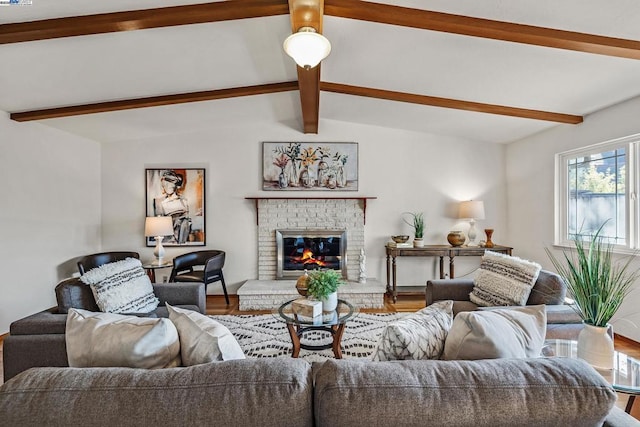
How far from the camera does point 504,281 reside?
250cm

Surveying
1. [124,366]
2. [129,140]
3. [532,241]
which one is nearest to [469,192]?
[532,241]

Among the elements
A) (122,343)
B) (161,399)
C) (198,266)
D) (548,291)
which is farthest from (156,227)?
(548,291)

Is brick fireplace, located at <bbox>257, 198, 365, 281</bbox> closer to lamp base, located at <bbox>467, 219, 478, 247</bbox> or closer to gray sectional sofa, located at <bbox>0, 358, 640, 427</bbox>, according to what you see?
lamp base, located at <bbox>467, 219, 478, 247</bbox>

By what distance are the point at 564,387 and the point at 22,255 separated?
4.79 meters

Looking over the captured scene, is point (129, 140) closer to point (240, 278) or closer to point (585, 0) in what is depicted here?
point (240, 278)

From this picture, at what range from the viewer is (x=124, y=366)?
1047 millimetres

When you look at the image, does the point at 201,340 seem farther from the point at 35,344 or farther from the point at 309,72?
the point at 309,72

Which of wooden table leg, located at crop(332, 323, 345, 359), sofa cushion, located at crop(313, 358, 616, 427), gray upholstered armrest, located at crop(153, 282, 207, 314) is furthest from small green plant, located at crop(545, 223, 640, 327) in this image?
gray upholstered armrest, located at crop(153, 282, 207, 314)

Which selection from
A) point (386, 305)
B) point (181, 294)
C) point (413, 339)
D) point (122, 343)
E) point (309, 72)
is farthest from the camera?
point (386, 305)

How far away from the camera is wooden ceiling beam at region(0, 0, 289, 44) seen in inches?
81.6

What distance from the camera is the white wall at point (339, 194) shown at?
4.72 meters

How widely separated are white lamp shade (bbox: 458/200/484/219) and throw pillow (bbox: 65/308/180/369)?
430 cm

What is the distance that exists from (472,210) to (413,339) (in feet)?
12.5

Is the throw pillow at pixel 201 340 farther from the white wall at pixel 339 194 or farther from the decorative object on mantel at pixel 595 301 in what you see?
the white wall at pixel 339 194
